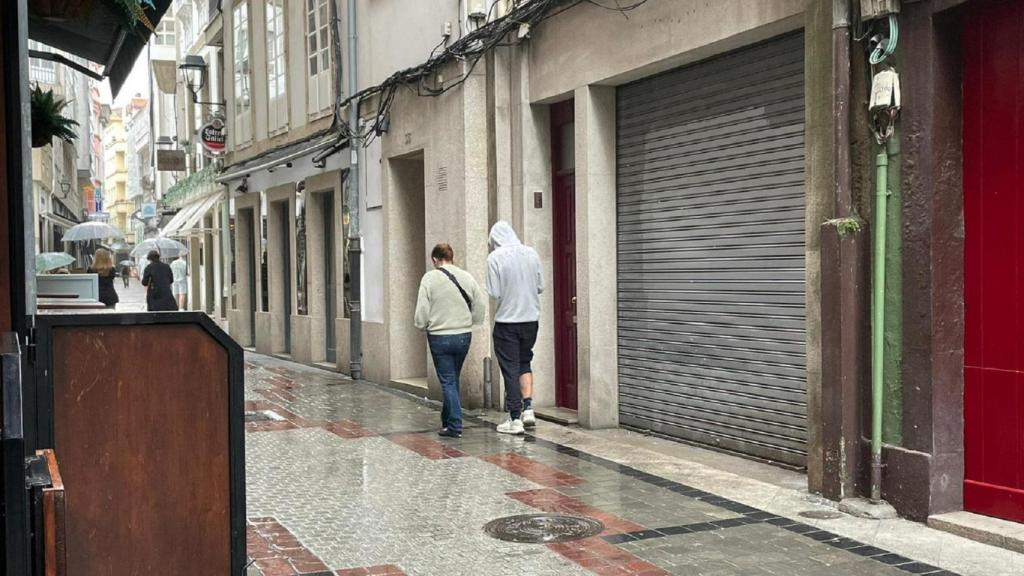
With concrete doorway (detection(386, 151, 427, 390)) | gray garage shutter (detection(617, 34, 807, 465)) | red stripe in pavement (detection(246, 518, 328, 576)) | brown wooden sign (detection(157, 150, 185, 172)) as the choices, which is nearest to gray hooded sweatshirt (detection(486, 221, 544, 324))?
gray garage shutter (detection(617, 34, 807, 465))

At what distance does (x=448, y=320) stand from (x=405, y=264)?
451 cm

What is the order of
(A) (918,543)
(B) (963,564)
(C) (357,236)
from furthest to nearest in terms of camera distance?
(C) (357,236) < (A) (918,543) < (B) (963,564)

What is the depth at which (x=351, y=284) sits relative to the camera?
50.5 feet

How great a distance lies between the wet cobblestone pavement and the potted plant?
2453mm

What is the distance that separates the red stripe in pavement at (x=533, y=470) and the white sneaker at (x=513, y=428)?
1051 millimetres

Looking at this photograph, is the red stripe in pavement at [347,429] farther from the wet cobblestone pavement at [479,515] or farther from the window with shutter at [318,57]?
the window with shutter at [318,57]

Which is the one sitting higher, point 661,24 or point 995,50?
point 661,24

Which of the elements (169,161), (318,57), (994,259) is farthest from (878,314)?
(169,161)

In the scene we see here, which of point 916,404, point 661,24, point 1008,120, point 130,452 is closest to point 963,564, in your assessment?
point 916,404

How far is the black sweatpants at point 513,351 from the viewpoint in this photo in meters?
9.95

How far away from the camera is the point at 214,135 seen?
23219 millimetres

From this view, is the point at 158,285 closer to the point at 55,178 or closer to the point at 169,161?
the point at 169,161

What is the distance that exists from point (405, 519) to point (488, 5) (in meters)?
6.83

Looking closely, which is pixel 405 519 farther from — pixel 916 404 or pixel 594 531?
pixel 916 404
